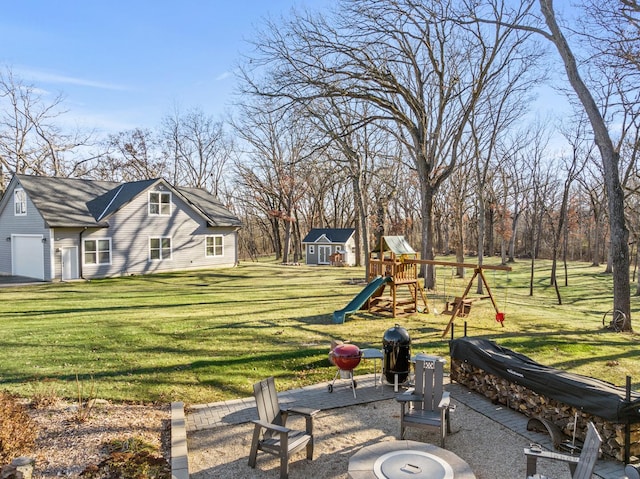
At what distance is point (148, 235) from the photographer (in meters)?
27.1

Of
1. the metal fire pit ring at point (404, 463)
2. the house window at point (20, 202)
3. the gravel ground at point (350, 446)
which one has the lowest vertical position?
the gravel ground at point (350, 446)

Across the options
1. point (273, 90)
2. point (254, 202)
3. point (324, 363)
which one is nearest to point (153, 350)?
point (324, 363)

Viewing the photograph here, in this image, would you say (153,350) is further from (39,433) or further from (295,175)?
(295,175)

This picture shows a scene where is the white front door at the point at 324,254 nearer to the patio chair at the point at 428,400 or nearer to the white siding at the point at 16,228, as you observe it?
the white siding at the point at 16,228

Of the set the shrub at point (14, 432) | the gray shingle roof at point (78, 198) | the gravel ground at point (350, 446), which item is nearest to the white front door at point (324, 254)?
the gray shingle roof at point (78, 198)

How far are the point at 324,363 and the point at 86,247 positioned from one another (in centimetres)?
2020

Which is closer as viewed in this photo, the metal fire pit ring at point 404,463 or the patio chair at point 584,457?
the patio chair at point 584,457

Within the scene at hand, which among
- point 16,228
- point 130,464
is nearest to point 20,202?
point 16,228

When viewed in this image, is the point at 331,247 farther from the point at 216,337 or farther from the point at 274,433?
the point at 274,433

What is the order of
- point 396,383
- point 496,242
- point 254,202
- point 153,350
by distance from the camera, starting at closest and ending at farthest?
point 396,383
point 153,350
point 254,202
point 496,242

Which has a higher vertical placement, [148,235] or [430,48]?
[430,48]

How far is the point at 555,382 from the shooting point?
5926 millimetres

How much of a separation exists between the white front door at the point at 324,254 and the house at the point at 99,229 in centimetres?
1175

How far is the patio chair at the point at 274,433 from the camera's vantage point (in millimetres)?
4957
